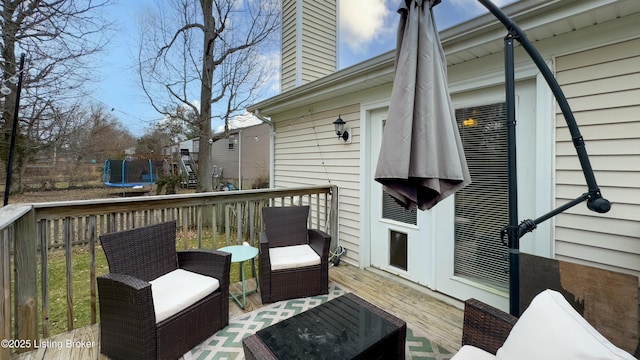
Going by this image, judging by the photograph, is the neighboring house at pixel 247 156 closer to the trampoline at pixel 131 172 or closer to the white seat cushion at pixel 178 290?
the trampoline at pixel 131 172

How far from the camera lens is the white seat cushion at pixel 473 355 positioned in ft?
4.61

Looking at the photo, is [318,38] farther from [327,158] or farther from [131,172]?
[131,172]

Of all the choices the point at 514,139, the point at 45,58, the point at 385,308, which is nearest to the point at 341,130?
the point at 385,308

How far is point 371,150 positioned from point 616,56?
2331 millimetres

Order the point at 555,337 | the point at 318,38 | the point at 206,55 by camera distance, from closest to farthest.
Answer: the point at 555,337 → the point at 318,38 → the point at 206,55

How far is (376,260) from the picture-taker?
12.5ft

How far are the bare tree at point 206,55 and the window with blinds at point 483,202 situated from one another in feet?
23.4

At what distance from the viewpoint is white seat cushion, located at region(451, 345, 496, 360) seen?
1.41 meters

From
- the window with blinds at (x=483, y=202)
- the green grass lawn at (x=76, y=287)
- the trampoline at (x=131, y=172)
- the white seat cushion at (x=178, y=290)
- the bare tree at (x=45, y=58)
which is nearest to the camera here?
the white seat cushion at (x=178, y=290)

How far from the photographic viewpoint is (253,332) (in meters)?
2.40

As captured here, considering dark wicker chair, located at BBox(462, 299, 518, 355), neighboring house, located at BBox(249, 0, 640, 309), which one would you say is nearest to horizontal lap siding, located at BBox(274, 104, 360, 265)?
neighboring house, located at BBox(249, 0, 640, 309)

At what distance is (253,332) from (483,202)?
247 centimetres

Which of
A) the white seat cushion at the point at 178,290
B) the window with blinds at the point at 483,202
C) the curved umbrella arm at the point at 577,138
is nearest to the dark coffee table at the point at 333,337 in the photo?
the white seat cushion at the point at 178,290

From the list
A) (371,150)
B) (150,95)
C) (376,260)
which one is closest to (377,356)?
(376,260)
